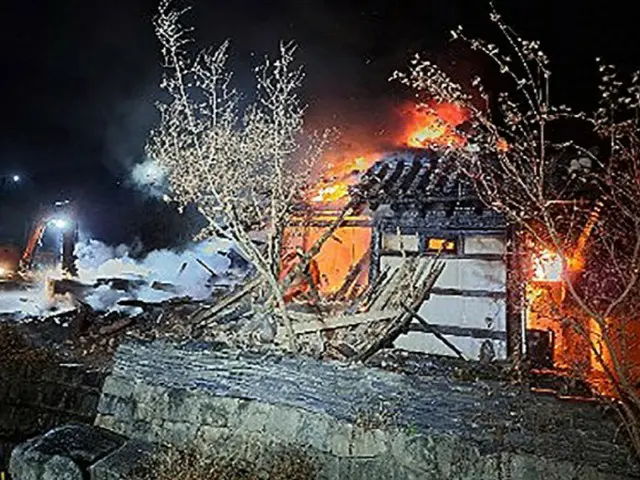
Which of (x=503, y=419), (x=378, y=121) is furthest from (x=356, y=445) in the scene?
(x=378, y=121)

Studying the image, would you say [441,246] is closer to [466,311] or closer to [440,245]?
[440,245]

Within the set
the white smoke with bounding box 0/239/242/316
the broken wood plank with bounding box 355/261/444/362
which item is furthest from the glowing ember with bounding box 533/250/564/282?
the white smoke with bounding box 0/239/242/316

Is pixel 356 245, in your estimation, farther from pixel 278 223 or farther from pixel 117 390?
pixel 117 390

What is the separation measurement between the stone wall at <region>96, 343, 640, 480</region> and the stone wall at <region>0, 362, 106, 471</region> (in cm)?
321

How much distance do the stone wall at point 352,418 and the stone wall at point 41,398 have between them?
126 inches

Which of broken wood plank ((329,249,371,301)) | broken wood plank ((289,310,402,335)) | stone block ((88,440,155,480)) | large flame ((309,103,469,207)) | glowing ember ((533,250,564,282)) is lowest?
stone block ((88,440,155,480))

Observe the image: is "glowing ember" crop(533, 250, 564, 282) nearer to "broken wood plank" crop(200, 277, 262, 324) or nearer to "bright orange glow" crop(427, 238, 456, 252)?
"bright orange glow" crop(427, 238, 456, 252)

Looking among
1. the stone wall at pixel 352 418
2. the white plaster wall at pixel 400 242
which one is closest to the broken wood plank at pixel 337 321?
the stone wall at pixel 352 418

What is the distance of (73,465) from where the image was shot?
28.2 feet

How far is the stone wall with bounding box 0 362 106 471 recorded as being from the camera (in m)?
12.9

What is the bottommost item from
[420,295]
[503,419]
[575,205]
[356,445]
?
[356,445]

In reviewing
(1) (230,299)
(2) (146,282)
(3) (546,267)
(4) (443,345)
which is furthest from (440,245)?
(2) (146,282)

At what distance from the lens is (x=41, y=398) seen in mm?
13242

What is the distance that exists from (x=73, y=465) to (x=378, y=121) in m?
26.0
